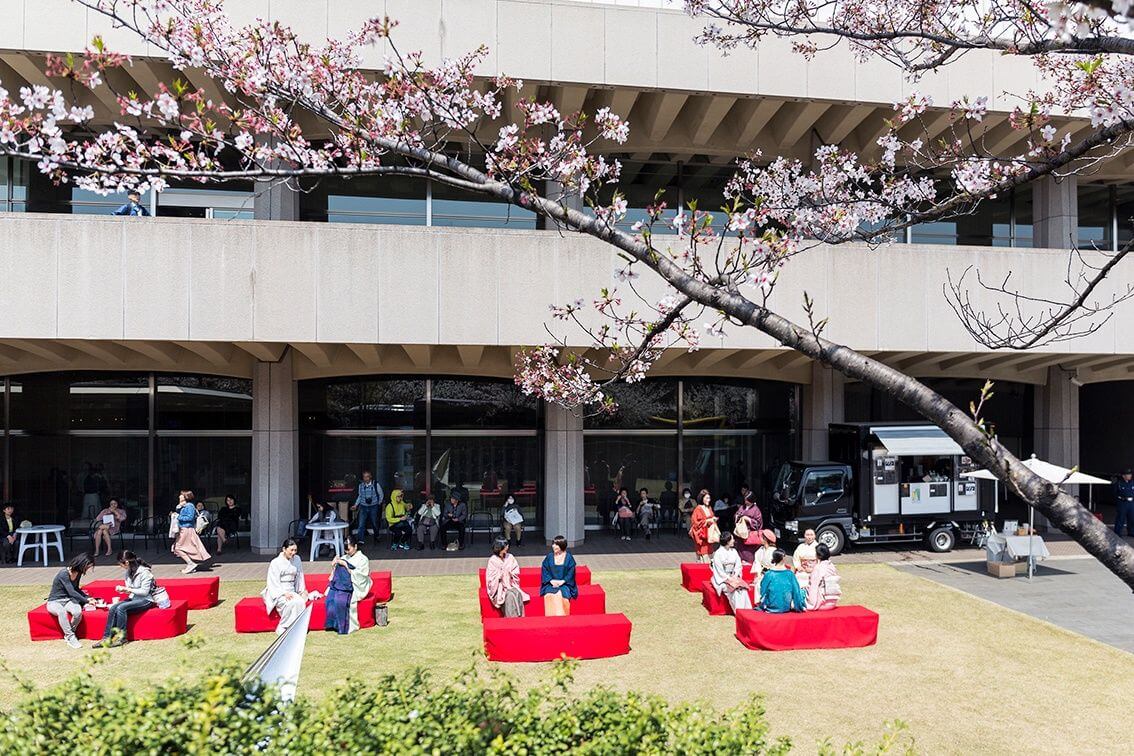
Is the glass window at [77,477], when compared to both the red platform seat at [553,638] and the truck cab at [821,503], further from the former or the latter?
the truck cab at [821,503]

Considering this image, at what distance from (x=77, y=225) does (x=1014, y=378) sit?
2216 centimetres

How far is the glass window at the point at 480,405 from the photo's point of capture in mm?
21016

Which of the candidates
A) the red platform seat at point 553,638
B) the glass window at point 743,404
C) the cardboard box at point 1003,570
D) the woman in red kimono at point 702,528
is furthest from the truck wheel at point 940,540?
the red platform seat at point 553,638

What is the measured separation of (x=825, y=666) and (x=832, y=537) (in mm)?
8648

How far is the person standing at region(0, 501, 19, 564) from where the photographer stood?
17.1 m

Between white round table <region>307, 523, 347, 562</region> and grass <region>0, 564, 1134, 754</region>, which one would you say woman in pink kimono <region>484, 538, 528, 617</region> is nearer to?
grass <region>0, 564, 1134, 754</region>

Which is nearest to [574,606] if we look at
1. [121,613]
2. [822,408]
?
[121,613]

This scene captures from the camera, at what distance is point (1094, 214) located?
22.5 m

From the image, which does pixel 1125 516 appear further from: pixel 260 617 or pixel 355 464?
pixel 260 617

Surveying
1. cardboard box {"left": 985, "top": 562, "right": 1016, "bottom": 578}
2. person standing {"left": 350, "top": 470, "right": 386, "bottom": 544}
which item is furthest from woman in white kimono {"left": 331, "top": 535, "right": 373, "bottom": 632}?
cardboard box {"left": 985, "top": 562, "right": 1016, "bottom": 578}

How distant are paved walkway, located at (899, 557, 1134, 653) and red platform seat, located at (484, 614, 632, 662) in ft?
22.0

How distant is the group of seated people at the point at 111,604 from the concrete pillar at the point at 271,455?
7.06 m

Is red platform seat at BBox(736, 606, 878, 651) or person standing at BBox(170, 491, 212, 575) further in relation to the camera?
person standing at BBox(170, 491, 212, 575)

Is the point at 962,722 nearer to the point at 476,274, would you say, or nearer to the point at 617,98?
the point at 476,274
